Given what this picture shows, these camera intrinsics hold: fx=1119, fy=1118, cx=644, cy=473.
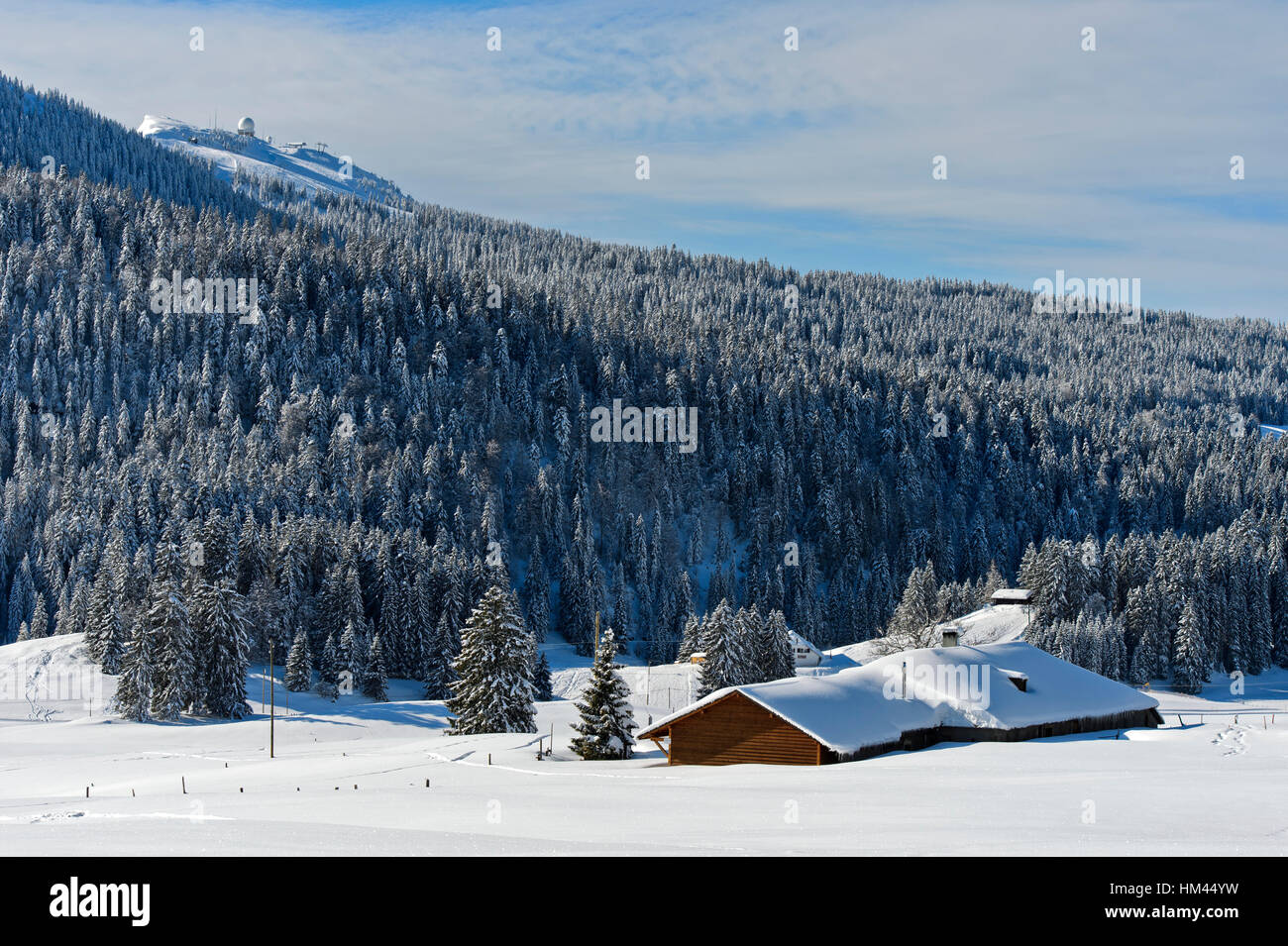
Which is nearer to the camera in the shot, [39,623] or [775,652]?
[775,652]

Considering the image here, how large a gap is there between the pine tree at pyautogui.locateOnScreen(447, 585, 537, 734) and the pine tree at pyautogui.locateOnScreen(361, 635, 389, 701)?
95.0 feet

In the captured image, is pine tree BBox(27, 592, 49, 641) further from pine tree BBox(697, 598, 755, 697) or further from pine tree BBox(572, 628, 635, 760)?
pine tree BBox(572, 628, 635, 760)

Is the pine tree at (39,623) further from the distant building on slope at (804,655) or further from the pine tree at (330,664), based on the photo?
the distant building on slope at (804,655)

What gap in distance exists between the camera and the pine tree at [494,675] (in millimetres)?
54281

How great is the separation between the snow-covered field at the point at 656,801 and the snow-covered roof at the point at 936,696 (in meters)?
1.83

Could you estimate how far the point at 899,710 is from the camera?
4472 cm

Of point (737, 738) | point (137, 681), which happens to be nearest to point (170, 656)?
point (137, 681)

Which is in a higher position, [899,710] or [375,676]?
[899,710]

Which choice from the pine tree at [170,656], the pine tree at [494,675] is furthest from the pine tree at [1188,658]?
the pine tree at [170,656]

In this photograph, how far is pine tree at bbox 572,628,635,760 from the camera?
45.2m

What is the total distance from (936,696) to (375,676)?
49.1m

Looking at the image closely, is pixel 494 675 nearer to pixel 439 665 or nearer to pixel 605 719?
pixel 605 719
